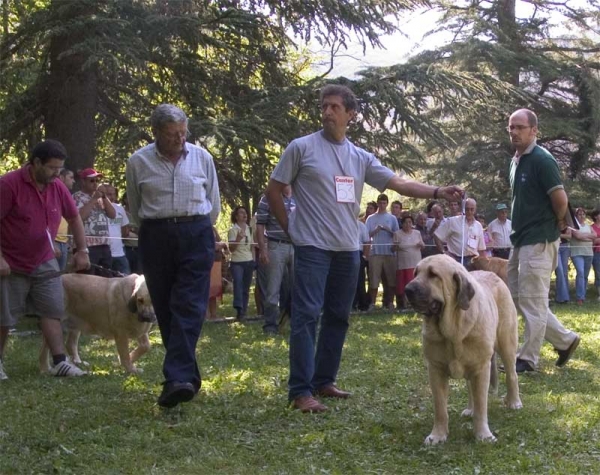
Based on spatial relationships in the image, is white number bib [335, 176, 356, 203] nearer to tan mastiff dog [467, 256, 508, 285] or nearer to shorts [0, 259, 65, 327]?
shorts [0, 259, 65, 327]

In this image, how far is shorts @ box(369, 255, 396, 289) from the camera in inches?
591

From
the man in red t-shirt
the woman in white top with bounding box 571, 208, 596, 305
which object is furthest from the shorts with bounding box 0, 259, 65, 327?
the woman in white top with bounding box 571, 208, 596, 305

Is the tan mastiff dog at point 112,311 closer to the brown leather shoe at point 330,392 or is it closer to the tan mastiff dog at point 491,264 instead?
the brown leather shoe at point 330,392

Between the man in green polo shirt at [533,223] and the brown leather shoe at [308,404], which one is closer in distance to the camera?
the brown leather shoe at [308,404]

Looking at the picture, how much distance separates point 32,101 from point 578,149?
1361 centimetres

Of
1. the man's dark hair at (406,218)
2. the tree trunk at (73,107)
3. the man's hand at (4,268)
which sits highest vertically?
the tree trunk at (73,107)

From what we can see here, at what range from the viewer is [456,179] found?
71.7 ft

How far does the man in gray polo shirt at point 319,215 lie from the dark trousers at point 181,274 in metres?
0.62

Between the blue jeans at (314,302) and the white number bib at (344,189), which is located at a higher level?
the white number bib at (344,189)

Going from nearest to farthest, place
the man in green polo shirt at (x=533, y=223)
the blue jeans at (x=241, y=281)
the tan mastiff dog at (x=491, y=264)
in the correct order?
the man in green polo shirt at (x=533, y=223)
the tan mastiff dog at (x=491, y=264)
the blue jeans at (x=241, y=281)

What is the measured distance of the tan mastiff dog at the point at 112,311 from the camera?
7.42 metres

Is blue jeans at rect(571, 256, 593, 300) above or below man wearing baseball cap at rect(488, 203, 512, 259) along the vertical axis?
below

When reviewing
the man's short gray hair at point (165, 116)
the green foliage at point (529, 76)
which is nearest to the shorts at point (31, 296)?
the man's short gray hair at point (165, 116)

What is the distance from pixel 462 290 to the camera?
489 cm
